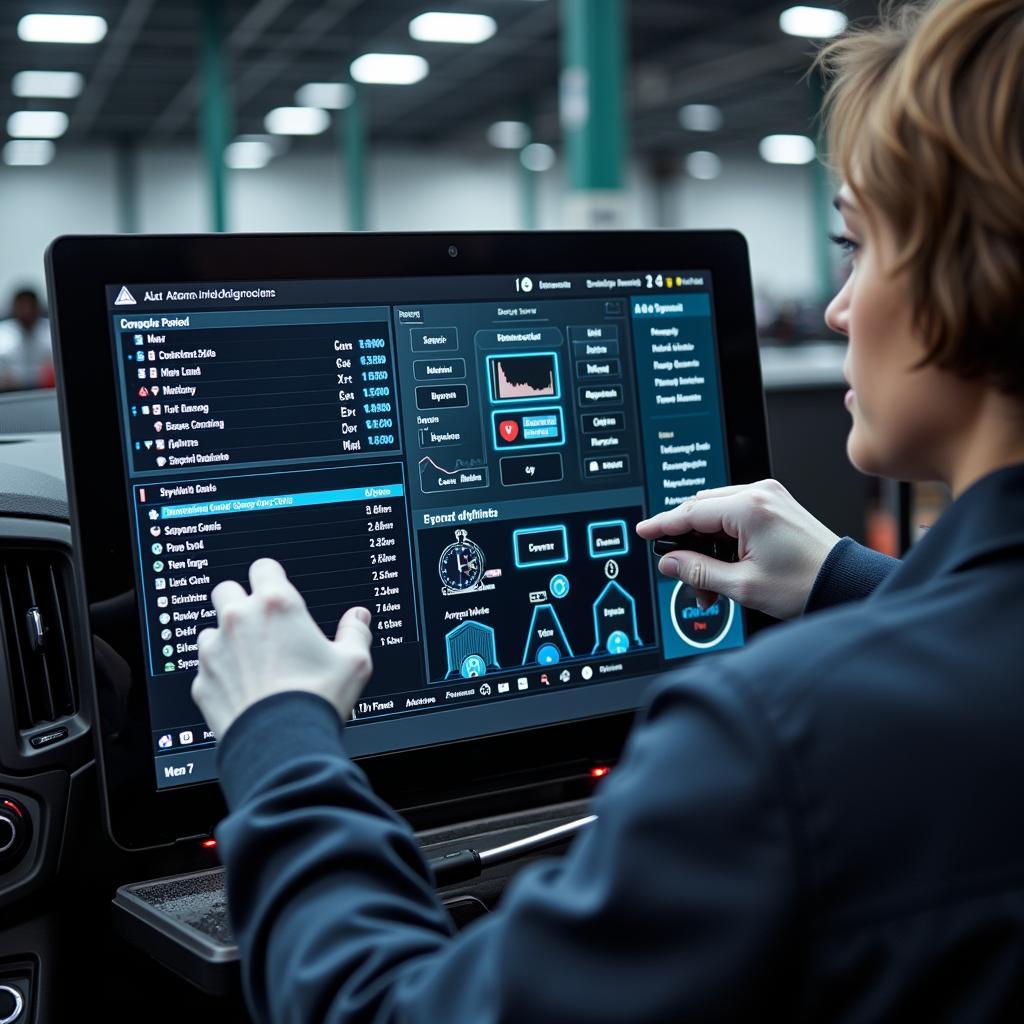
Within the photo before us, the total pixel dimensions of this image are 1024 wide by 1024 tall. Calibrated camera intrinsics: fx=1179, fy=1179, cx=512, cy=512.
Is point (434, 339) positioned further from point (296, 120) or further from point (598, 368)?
point (296, 120)

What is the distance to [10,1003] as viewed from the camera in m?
0.79

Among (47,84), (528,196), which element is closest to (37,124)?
(47,84)

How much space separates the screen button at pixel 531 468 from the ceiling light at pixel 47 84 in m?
8.87

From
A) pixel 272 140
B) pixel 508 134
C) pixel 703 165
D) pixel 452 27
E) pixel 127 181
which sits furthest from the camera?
pixel 703 165

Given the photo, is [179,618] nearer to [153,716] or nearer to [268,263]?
[153,716]

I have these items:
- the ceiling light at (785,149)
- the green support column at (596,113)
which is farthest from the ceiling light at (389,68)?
the green support column at (596,113)

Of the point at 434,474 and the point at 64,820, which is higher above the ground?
the point at 434,474

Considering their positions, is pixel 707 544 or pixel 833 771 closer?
pixel 833 771

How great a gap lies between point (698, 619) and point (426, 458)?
253mm

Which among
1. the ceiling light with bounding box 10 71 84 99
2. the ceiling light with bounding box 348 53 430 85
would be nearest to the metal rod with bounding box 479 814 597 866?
the ceiling light with bounding box 348 53 430 85

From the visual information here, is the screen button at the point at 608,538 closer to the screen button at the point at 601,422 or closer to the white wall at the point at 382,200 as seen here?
the screen button at the point at 601,422

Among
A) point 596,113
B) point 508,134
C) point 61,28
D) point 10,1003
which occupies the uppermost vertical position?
point 508,134

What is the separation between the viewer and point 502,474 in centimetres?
81

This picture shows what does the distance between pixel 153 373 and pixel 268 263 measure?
0.10 metres
